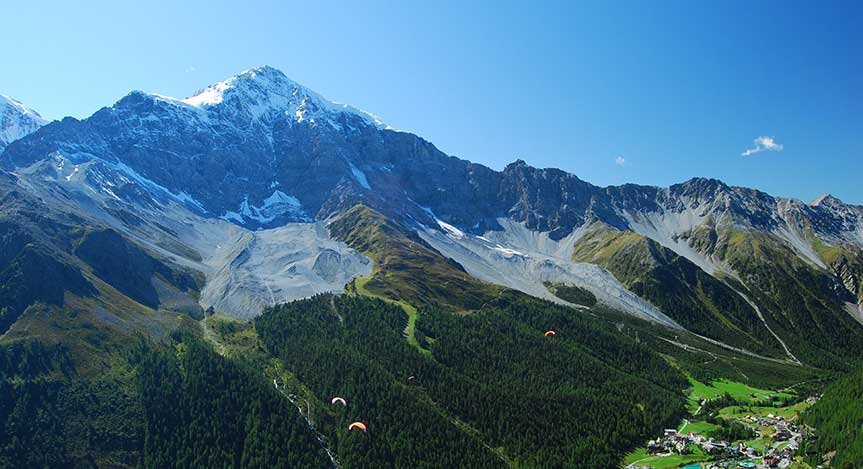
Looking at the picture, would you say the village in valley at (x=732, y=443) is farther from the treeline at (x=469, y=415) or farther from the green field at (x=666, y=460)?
the treeline at (x=469, y=415)

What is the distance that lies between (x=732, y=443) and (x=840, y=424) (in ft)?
89.0

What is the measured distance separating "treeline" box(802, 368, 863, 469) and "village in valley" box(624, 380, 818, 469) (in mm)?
3016

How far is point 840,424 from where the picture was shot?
148m

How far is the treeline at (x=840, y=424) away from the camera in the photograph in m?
129

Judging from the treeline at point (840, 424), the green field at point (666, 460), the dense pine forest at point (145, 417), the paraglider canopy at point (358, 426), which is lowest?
the dense pine forest at point (145, 417)

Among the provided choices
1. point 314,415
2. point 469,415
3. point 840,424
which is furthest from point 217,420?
point 840,424

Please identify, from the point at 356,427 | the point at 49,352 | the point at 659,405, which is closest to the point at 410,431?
the point at 356,427

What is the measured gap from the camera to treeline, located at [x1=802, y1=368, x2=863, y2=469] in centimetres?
12912

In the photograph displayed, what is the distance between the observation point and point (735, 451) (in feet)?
470

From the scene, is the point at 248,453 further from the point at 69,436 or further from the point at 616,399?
the point at 616,399

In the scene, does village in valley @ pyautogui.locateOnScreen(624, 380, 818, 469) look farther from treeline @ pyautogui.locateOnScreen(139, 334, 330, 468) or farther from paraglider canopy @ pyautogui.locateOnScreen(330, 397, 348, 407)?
treeline @ pyautogui.locateOnScreen(139, 334, 330, 468)

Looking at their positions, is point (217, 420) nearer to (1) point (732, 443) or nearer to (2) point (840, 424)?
(1) point (732, 443)

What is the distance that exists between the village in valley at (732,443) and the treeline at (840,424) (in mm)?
3016

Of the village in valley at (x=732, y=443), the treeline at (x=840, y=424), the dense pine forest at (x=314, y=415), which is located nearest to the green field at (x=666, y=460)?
the village in valley at (x=732, y=443)
